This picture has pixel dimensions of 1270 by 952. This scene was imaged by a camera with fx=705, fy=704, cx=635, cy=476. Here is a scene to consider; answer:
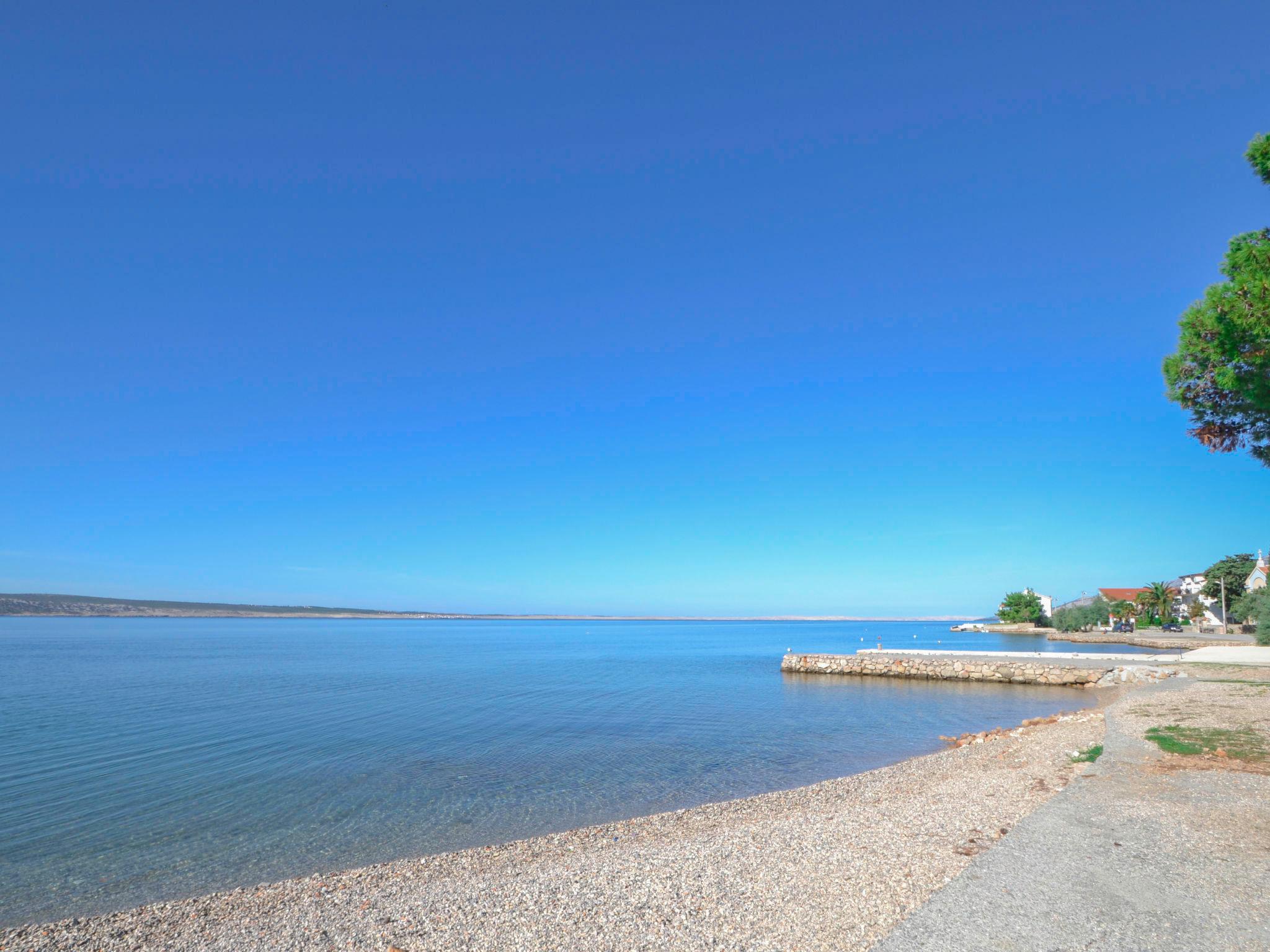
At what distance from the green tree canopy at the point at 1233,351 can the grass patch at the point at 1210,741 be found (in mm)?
4966

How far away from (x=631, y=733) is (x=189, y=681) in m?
28.9

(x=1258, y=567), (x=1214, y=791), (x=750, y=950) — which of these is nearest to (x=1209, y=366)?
(x=1214, y=791)

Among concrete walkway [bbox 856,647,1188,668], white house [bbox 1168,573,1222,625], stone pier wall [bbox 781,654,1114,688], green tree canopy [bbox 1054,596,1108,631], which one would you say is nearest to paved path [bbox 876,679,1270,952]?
stone pier wall [bbox 781,654,1114,688]

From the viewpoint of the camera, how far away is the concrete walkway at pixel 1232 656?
3152 centimetres

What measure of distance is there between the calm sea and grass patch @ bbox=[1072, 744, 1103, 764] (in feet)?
18.5

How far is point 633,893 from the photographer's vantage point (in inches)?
291

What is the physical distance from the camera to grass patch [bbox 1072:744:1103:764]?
12562 mm

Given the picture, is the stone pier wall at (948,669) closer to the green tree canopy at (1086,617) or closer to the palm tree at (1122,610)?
the palm tree at (1122,610)

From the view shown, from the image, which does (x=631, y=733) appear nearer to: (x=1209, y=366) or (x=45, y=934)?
(x=45, y=934)

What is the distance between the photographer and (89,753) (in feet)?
61.9

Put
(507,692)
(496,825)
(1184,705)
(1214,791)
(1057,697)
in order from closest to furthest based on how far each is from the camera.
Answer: (1214,791) < (496,825) < (1184,705) < (1057,697) < (507,692)

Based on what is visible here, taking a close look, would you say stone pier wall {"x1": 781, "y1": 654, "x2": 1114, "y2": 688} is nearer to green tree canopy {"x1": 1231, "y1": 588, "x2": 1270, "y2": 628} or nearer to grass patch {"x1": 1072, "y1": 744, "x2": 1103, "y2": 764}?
green tree canopy {"x1": 1231, "y1": 588, "x2": 1270, "y2": 628}

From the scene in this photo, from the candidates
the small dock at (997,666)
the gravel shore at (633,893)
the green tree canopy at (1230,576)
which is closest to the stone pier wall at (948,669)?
the small dock at (997,666)

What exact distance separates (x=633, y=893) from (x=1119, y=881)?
454cm
